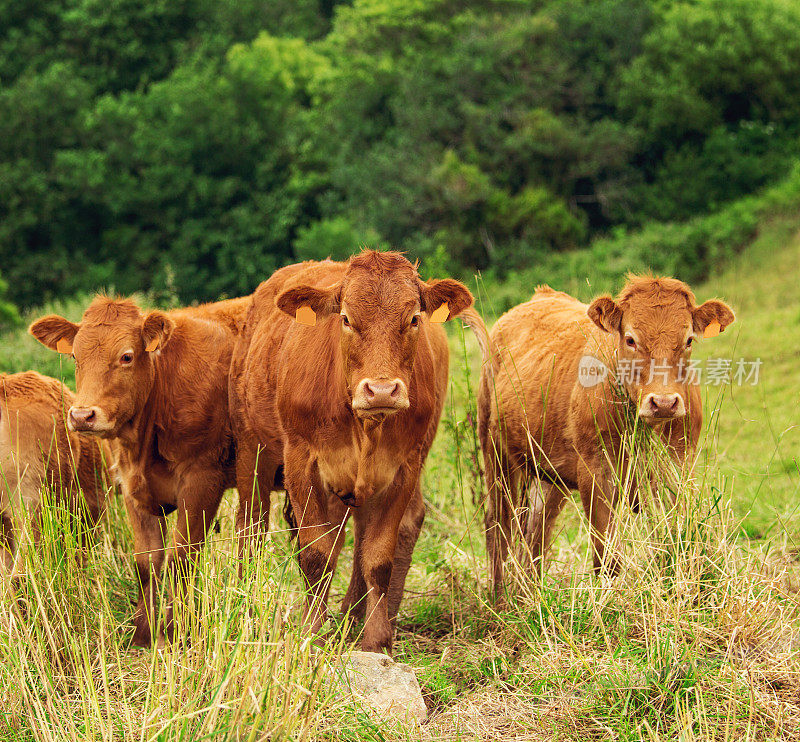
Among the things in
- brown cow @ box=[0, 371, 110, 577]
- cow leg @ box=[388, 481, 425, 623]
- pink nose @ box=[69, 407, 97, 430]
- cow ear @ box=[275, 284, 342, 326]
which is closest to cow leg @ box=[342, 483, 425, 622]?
cow leg @ box=[388, 481, 425, 623]

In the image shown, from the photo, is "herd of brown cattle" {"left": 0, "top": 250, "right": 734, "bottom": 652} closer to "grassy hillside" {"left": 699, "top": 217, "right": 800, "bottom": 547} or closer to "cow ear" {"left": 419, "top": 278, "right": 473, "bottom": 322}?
"cow ear" {"left": 419, "top": 278, "right": 473, "bottom": 322}

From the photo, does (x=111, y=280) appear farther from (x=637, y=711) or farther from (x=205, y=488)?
(x=637, y=711)

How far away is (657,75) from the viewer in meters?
28.6

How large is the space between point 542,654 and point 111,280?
2940 centimetres

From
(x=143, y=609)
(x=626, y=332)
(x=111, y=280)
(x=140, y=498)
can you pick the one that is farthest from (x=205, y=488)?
(x=111, y=280)

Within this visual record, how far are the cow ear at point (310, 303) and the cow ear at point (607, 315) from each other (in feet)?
5.01

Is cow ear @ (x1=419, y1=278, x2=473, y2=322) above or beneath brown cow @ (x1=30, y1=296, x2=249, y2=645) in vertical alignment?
above

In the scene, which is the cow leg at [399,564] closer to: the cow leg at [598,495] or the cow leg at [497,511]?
the cow leg at [497,511]

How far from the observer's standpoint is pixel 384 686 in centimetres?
424

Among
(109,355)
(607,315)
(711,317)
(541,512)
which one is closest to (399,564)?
(541,512)

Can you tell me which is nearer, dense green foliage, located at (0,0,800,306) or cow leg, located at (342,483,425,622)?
cow leg, located at (342,483,425,622)

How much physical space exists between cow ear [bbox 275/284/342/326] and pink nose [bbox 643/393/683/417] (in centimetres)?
164

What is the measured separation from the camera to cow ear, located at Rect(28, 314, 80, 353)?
17.6ft

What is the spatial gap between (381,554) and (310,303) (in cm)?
130
